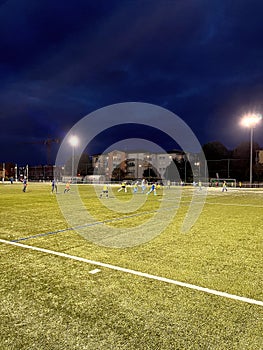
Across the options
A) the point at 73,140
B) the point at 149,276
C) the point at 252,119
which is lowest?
the point at 149,276

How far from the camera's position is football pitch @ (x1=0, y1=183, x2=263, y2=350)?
10.1 ft

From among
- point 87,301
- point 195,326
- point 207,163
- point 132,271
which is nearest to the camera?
point 195,326

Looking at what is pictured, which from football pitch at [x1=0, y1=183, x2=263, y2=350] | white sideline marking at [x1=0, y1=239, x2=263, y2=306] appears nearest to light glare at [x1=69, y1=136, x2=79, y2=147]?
football pitch at [x1=0, y1=183, x2=263, y2=350]

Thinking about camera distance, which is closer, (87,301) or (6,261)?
(87,301)

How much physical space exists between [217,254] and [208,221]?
208 inches

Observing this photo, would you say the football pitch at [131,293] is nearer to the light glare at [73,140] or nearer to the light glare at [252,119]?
the light glare at [252,119]

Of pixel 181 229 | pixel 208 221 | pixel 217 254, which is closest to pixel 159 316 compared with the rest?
pixel 217 254

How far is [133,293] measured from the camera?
4.24 meters

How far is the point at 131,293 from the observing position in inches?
167

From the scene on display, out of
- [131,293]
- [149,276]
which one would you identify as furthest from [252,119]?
[131,293]

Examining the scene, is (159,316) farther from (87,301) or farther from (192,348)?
(87,301)

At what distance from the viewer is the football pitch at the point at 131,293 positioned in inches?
121

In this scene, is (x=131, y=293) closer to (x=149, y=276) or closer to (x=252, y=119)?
(x=149, y=276)

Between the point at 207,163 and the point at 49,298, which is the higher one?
the point at 207,163
